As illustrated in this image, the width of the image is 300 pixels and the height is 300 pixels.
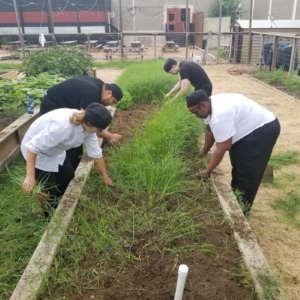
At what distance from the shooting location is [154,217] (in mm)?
2664

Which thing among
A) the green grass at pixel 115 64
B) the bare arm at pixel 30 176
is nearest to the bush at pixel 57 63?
the bare arm at pixel 30 176

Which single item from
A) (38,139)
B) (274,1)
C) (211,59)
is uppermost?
(274,1)

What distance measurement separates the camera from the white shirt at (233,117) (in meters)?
2.95

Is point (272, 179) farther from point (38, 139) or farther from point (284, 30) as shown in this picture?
point (284, 30)

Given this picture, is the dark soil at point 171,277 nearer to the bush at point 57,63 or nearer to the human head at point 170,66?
the human head at point 170,66

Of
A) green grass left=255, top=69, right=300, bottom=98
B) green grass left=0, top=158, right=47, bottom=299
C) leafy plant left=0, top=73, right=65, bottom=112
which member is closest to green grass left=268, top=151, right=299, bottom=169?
green grass left=0, top=158, right=47, bottom=299

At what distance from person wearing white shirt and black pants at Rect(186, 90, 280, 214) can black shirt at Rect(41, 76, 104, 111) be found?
1.07 m

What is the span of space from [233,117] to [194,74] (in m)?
2.78

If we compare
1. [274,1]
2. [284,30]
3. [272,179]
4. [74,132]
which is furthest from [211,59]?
[74,132]

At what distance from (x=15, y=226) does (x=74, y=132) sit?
940 millimetres

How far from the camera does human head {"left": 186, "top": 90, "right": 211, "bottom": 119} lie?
2.92 meters

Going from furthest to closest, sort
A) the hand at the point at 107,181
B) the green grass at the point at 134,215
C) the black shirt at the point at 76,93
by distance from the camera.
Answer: the black shirt at the point at 76,93 → the hand at the point at 107,181 → the green grass at the point at 134,215

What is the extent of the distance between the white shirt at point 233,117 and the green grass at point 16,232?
1.72 m

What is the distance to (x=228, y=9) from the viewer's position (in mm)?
27141
